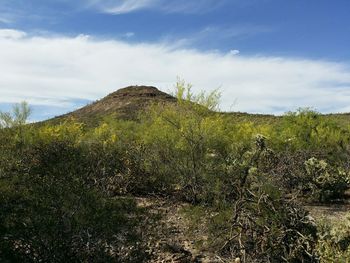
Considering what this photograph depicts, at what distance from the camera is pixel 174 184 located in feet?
49.3

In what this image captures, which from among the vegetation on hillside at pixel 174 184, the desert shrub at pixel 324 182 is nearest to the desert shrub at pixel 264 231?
the vegetation on hillside at pixel 174 184

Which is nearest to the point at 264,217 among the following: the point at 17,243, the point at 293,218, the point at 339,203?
the point at 293,218

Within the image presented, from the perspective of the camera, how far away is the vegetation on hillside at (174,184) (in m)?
6.03

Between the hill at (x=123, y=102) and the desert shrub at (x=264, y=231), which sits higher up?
the hill at (x=123, y=102)

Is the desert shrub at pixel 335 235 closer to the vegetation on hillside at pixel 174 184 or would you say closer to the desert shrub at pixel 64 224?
the vegetation on hillside at pixel 174 184

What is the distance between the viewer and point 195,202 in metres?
13.6

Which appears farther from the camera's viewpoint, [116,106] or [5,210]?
[116,106]

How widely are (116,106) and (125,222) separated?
53802 mm

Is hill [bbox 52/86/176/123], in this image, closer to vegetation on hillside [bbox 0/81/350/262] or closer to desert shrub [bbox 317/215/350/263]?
vegetation on hillside [bbox 0/81/350/262]

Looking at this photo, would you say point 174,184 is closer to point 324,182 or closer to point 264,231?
point 324,182

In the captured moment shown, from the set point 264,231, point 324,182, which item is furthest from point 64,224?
point 324,182

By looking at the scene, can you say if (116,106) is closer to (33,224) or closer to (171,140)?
(171,140)

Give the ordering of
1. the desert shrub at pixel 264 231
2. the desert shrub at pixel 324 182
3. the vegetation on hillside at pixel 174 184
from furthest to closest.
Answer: the desert shrub at pixel 324 182
the desert shrub at pixel 264 231
the vegetation on hillside at pixel 174 184

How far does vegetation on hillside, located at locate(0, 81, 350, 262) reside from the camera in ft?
19.8
